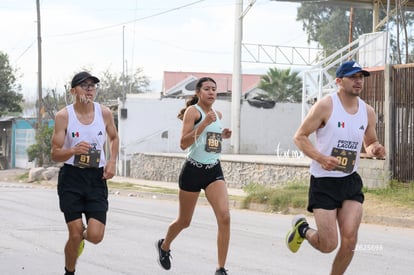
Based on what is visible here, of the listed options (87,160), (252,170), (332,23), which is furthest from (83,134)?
(332,23)

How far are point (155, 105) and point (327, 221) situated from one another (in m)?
31.1

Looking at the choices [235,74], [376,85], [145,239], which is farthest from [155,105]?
[145,239]

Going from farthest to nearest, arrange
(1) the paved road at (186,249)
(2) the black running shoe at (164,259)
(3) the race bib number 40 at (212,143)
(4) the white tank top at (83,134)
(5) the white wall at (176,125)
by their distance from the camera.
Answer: (5) the white wall at (176,125) → (1) the paved road at (186,249) → (2) the black running shoe at (164,259) → (3) the race bib number 40 at (212,143) → (4) the white tank top at (83,134)

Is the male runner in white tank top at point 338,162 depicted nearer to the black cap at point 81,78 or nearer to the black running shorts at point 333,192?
the black running shorts at point 333,192

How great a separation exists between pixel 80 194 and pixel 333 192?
2.30 m

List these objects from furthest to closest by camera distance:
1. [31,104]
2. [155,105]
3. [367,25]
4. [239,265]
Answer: [31,104]
[367,25]
[155,105]
[239,265]

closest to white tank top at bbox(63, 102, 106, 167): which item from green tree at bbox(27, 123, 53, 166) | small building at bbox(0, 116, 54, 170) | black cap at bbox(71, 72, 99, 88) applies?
black cap at bbox(71, 72, 99, 88)

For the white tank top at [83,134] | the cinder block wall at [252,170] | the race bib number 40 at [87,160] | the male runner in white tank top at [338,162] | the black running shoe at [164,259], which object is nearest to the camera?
the male runner in white tank top at [338,162]

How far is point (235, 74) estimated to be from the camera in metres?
38.4

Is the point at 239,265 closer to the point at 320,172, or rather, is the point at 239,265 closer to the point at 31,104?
the point at 320,172

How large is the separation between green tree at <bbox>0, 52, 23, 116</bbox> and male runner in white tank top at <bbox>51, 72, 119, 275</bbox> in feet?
152

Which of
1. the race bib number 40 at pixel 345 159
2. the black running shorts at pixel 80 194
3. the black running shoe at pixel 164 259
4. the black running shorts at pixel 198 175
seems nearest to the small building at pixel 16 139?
the black running shoe at pixel 164 259

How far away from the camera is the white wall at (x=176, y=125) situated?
37250 millimetres

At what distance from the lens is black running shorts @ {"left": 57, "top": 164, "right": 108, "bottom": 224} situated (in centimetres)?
743
